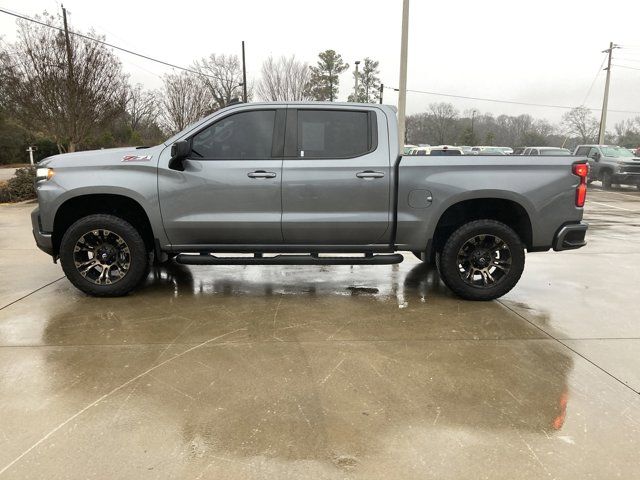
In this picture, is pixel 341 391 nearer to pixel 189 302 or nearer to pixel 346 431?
pixel 346 431

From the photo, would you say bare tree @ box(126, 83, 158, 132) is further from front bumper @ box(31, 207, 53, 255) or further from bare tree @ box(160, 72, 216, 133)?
front bumper @ box(31, 207, 53, 255)

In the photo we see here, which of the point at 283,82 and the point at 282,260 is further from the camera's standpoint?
the point at 283,82

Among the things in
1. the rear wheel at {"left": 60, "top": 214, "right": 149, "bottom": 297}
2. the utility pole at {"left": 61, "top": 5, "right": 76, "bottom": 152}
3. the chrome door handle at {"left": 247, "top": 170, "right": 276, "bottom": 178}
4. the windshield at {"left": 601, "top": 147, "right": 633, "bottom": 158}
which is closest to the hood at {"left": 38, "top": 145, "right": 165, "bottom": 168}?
the rear wheel at {"left": 60, "top": 214, "right": 149, "bottom": 297}

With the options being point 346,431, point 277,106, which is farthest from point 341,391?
point 277,106

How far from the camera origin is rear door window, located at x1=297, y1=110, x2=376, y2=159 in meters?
4.98

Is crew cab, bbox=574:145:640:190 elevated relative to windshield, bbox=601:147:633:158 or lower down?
lower down

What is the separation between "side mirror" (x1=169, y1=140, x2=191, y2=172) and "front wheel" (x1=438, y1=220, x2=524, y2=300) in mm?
2792

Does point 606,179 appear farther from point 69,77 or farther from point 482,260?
point 69,77

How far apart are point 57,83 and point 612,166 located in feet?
74.5

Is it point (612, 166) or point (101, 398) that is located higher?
point (612, 166)

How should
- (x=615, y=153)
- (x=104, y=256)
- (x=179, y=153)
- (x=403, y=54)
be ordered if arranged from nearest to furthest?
(x=179, y=153)
(x=104, y=256)
(x=403, y=54)
(x=615, y=153)

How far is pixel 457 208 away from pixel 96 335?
3.69 m

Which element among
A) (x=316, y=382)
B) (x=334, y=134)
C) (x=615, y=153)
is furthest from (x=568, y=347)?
(x=615, y=153)

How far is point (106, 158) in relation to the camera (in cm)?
496
